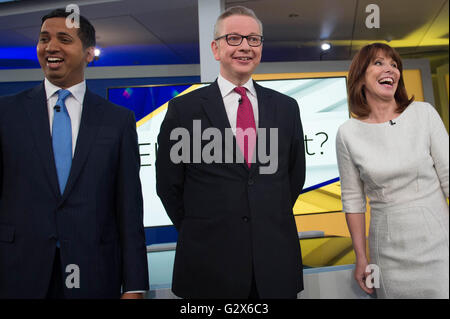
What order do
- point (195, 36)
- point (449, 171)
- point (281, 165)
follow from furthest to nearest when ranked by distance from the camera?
1. point (195, 36)
2. point (281, 165)
3. point (449, 171)

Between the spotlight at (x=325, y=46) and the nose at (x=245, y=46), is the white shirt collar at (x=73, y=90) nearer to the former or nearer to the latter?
the nose at (x=245, y=46)

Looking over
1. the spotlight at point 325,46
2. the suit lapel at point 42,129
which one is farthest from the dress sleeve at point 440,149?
the spotlight at point 325,46

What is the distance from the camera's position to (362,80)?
1562mm

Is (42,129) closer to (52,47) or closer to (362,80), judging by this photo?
(52,47)

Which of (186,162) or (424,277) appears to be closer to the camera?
(424,277)

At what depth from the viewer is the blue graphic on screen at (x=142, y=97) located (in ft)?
8.95

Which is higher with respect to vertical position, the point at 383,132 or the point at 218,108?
the point at 218,108

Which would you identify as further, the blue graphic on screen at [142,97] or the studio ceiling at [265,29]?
the studio ceiling at [265,29]

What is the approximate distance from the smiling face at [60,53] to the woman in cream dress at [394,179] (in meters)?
1.12

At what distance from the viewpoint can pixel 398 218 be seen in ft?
4.47

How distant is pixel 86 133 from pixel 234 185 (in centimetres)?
59
